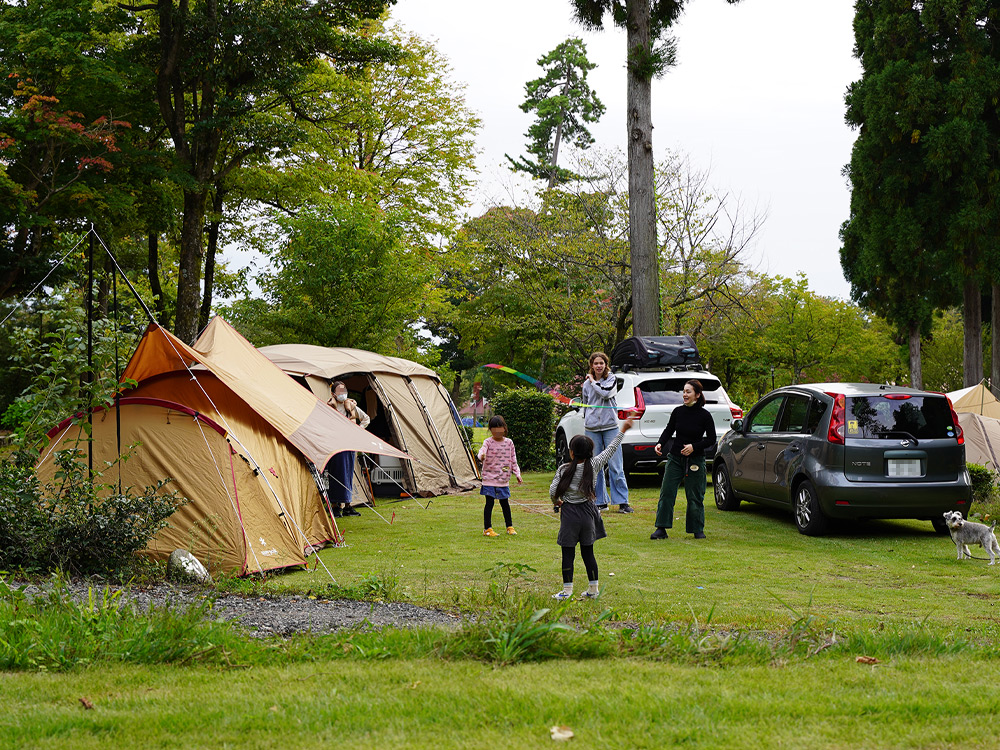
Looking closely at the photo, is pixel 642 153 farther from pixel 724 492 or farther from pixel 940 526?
→ pixel 940 526

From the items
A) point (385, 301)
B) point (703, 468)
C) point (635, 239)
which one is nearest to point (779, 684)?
point (703, 468)

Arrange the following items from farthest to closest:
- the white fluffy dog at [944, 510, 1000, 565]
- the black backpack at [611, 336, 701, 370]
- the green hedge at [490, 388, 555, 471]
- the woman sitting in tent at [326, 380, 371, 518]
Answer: the green hedge at [490, 388, 555, 471] < the black backpack at [611, 336, 701, 370] < the woman sitting in tent at [326, 380, 371, 518] < the white fluffy dog at [944, 510, 1000, 565]

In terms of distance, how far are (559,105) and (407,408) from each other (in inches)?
Answer: 1265

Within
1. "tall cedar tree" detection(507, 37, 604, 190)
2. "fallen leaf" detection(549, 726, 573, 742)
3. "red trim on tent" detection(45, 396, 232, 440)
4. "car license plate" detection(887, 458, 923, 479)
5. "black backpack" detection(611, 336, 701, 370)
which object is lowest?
"fallen leaf" detection(549, 726, 573, 742)

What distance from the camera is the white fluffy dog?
25.9ft

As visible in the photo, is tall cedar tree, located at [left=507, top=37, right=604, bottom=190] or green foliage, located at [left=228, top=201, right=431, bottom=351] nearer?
green foliage, located at [left=228, top=201, right=431, bottom=351]

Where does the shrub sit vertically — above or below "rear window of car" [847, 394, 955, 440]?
below

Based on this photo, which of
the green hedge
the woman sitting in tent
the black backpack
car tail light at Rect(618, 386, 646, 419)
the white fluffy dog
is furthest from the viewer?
the green hedge

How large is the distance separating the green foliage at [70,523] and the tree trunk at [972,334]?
2129 cm

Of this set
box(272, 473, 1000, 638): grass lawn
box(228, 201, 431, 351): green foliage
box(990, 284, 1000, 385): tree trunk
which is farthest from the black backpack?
box(990, 284, 1000, 385): tree trunk

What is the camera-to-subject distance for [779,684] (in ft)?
13.2

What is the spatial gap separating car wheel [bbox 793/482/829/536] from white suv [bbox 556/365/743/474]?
3114 mm

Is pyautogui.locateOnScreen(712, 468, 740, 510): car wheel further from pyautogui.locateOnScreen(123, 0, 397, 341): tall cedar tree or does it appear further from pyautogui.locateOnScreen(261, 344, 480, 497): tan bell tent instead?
pyautogui.locateOnScreen(123, 0, 397, 341): tall cedar tree

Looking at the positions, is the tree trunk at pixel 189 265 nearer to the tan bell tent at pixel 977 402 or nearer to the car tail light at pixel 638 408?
the car tail light at pixel 638 408
